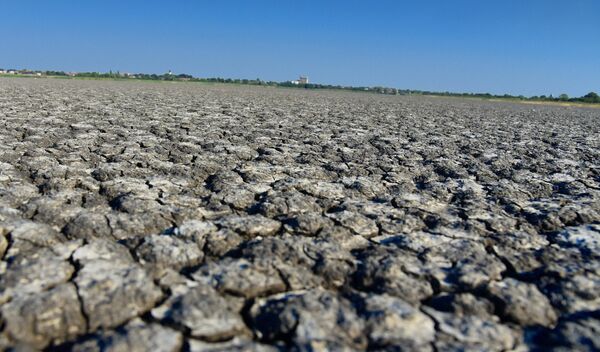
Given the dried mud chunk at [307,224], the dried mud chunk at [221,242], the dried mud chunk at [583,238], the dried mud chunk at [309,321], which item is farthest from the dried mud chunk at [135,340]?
the dried mud chunk at [583,238]

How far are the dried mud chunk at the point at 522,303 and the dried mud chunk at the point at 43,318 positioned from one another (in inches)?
57.4

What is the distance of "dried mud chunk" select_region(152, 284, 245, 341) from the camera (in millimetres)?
1416

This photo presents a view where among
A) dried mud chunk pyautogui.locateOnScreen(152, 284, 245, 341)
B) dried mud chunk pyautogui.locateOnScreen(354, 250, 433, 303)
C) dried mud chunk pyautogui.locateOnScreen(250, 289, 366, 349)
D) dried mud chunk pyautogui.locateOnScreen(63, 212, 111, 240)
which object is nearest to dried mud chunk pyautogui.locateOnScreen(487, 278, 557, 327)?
dried mud chunk pyautogui.locateOnScreen(354, 250, 433, 303)

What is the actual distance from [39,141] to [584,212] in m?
4.61

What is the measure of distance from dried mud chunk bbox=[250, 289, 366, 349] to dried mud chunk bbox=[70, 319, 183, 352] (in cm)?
27

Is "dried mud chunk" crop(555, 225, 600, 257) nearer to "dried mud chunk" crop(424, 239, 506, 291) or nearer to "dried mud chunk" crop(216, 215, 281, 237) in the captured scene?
"dried mud chunk" crop(424, 239, 506, 291)

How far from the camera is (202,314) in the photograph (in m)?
1.49

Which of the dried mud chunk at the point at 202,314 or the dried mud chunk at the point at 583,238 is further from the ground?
the dried mud chunk at the point at 583,238

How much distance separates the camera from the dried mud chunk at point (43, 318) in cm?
134

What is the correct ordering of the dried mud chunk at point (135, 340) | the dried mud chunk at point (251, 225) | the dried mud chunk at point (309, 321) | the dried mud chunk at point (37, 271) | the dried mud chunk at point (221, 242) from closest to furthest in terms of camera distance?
the dried mud chunk at point (135, 340) → the dried mud chunk at point (309, 321) → the dried mud chunk at point (37, 271) → the dried mud chunk at point (221, 242) → the dried mud chunk at point (251, 225)

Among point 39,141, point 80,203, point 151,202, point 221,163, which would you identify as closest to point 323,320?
point 151,202

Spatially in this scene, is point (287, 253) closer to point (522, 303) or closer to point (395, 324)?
point (395, 324)

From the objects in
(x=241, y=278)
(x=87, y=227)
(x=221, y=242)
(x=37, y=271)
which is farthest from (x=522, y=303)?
(x=87, y=227)

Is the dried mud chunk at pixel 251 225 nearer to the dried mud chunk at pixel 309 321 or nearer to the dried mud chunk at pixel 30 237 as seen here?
the dried mud chunk at pixel 309 321
